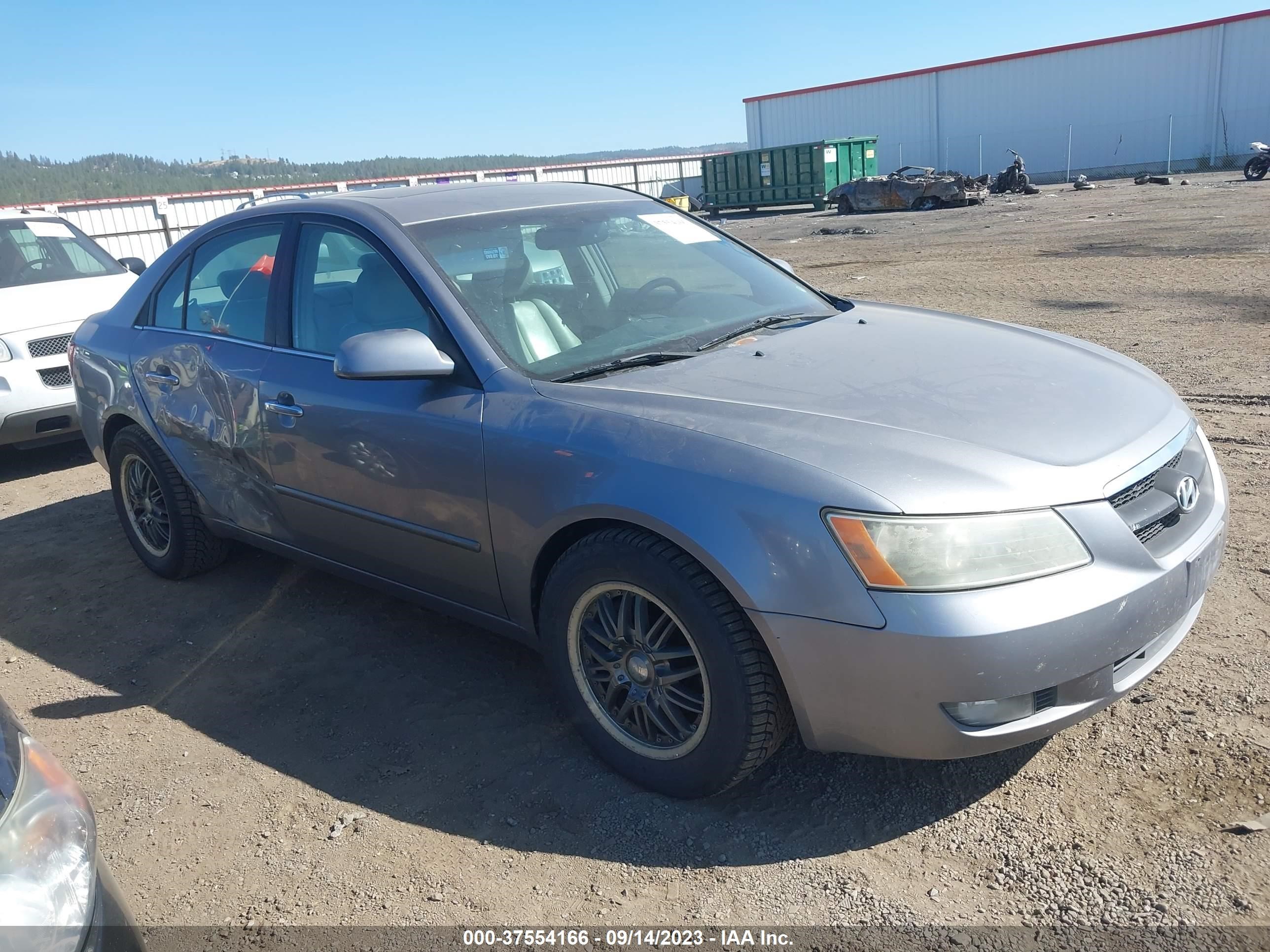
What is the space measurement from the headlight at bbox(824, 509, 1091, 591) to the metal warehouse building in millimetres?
41375

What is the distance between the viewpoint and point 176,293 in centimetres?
459

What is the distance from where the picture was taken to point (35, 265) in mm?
8156

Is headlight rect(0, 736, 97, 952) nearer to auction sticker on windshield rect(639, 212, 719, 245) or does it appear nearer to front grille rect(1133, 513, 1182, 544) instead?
front grille rect(1133, 513, 1182, 544)

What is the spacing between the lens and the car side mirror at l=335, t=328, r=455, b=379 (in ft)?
10.0

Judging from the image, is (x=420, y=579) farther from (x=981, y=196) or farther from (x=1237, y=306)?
(x=981, y=196)

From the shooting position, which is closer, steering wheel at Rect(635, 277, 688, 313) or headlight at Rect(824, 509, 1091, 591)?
headlight at Rect(824, 509, 1091, 591)

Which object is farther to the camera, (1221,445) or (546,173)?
(546,173)

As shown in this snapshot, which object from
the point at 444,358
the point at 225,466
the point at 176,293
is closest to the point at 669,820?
the point at 444,358

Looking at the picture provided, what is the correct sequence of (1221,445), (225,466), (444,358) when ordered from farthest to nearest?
1. (1221,445)
2. (225,466)
3. (444,358)

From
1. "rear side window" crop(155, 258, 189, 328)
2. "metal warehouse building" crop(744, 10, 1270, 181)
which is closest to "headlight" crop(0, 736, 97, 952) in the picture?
"rear side window" crop(155, 258, 189, 328)

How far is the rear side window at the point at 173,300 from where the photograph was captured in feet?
14.8

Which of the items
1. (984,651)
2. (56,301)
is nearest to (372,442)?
(984,651)

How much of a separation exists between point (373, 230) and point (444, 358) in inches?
28.6

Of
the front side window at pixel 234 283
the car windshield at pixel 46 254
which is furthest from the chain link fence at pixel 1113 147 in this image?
the front side window at pixel 234 283
